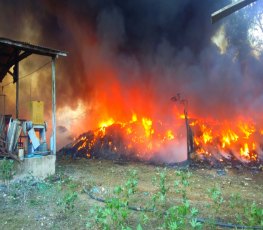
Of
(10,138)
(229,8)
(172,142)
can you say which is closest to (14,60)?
(10,138)

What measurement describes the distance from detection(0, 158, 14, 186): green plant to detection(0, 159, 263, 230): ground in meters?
0.24

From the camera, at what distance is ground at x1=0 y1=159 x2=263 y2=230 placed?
6.36 metres

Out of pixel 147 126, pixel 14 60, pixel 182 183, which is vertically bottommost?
pixel 182 183

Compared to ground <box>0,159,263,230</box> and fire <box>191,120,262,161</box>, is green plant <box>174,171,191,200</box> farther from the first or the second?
fire <box>191,120,262,161</box>

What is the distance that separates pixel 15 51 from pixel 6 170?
512 centimetres

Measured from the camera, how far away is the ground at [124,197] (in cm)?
636

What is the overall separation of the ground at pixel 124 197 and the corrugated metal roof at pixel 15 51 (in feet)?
15.8

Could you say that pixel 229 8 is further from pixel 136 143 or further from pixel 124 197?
pixel 136 143

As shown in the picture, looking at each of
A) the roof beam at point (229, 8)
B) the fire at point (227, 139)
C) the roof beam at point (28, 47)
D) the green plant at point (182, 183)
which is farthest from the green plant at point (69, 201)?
the fire at point (227, 139)

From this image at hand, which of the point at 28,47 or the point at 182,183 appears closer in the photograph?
the point at 182,183

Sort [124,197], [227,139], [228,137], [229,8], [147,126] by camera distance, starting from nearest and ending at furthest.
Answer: [229,8], [124,197], [227,139], [228,137], [147,126]

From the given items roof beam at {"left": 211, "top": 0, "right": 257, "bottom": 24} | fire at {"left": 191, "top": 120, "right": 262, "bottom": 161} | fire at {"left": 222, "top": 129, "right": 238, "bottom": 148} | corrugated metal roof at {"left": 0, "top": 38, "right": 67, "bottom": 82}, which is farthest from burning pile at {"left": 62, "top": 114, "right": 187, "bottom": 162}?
roof beam at {"left": 211, "top": 0, "right": 257, "bottom": 24}

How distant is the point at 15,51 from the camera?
12.1 meters

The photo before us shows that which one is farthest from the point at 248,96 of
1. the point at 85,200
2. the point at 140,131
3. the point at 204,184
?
the point at 85,200
